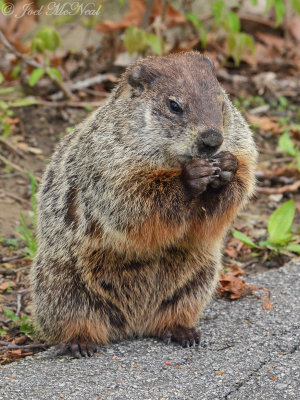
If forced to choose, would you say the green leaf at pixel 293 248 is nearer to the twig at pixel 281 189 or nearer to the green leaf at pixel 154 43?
the twig at pixel 281 189

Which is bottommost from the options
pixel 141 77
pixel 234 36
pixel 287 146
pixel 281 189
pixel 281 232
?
pixel 281 232

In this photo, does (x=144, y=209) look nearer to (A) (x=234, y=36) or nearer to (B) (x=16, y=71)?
(B) (x=16, y=71)

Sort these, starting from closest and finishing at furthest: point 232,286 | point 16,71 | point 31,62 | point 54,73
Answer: point 232,286 → point 54,73 → point 31,62 → point 16,71

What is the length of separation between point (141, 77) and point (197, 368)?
1.89 m

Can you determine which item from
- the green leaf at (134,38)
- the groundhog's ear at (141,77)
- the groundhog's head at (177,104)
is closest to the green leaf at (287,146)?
the green leaf at (134,38)

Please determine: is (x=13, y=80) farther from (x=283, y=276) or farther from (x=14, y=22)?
(x=283, y=276)

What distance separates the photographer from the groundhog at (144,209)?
4.24 meters

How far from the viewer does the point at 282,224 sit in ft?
20.2

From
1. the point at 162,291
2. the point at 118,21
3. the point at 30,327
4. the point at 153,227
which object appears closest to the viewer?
the point at 153,227

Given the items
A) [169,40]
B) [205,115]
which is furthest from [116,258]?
[169,40]

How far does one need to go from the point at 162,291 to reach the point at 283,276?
127 centimetres

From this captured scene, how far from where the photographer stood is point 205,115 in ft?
13.5

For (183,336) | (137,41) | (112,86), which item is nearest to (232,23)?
(137,41)

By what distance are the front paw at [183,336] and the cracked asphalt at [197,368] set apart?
0.05m
